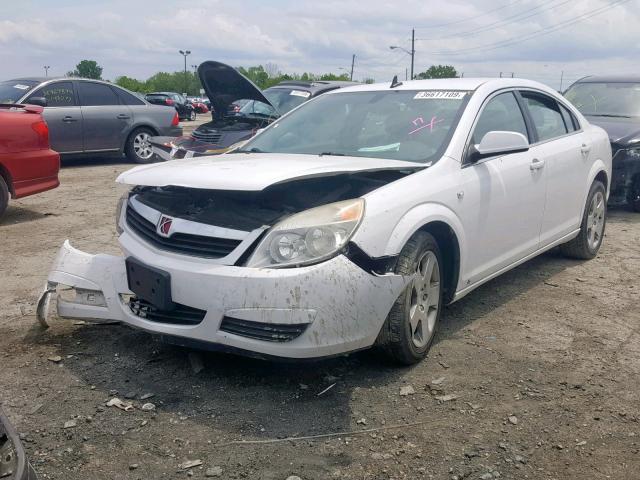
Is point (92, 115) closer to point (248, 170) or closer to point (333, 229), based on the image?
point (248, 170)

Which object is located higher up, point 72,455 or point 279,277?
point 279,277

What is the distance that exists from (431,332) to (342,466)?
1.39 metres

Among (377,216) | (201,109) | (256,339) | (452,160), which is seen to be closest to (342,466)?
(256,339)

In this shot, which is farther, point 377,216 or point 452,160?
point 452,160

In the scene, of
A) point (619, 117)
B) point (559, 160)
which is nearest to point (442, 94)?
point (559, 160)

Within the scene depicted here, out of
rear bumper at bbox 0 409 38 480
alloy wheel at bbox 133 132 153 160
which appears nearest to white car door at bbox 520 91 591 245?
rear bumper at bbox 0 409 38 480

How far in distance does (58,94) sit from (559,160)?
917 cm

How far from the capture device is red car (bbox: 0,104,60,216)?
7660 mm

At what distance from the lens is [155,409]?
346 centimetres

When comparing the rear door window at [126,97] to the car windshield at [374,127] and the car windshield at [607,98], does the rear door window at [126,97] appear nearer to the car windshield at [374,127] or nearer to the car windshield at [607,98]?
the car windshield at [607,98]

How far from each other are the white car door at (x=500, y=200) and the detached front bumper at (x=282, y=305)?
992mm

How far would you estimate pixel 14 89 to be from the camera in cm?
1178

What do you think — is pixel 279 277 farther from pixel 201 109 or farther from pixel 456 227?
pixel 201 109

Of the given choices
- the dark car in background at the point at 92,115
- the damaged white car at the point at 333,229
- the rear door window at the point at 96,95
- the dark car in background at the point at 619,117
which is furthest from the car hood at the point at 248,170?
the rear door window at the point at 96,95
